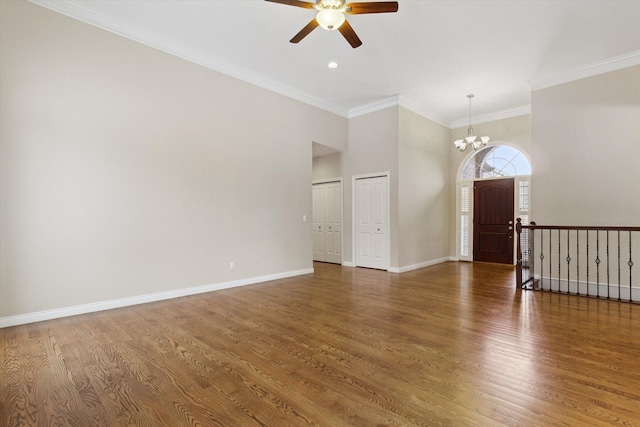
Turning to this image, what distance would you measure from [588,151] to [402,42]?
3.64m

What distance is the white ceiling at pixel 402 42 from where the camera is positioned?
375 cm

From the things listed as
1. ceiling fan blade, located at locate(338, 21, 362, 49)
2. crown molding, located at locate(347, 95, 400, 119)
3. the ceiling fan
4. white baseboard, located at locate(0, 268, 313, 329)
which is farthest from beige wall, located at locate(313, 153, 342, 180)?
the ceiling fan

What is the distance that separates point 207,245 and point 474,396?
412cm

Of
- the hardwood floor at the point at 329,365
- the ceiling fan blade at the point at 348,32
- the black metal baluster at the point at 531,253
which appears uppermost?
the ceiling fan blade at the point at 348,32

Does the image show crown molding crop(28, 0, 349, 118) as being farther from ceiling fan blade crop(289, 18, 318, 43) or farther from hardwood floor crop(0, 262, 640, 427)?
hardwood floor crop(0, 262, 640, 427)

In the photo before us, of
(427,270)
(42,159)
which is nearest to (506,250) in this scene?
(427,270)

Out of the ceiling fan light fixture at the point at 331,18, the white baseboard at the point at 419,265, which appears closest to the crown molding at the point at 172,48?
the ceiling fan light fixture at the point at 331,18

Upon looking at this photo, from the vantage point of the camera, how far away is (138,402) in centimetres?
198

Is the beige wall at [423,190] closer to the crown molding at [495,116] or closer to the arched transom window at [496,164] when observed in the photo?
the crown molding at [495,116]

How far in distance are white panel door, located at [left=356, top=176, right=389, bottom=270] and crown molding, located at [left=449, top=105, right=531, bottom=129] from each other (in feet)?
10.4

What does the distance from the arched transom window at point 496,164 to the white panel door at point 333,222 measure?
3.51 m

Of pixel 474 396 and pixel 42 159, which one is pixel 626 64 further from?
pixel 42 159

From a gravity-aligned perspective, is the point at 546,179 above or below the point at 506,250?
above

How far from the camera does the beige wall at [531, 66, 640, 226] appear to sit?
4723 mm
